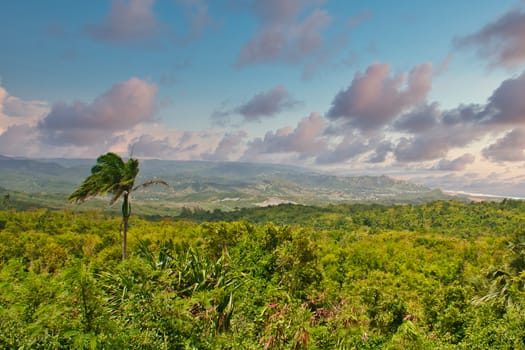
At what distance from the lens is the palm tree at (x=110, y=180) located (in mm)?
17328

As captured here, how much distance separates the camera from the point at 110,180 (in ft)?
58.0

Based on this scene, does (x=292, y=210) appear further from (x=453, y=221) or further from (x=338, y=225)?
(x=453, y=221)

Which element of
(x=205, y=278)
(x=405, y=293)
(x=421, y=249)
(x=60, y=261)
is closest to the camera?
(x=205, y=278)

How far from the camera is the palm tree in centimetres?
1733

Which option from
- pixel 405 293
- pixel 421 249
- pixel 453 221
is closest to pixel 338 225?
pixel 453 221

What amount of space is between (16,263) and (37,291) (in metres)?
4.16

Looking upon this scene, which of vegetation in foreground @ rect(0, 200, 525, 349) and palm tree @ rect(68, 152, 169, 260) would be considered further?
palm tree @ rect(68, 152, 169, 260)

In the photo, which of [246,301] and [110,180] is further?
[110,180]

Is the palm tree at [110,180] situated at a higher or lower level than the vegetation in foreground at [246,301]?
higher

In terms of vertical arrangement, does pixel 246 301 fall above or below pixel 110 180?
below

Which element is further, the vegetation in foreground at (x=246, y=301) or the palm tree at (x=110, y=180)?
A: the palm tree at (x=110, y=180)

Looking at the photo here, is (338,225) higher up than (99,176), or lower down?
lower down

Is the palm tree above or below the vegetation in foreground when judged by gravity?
above

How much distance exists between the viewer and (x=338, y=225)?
5433 inches
